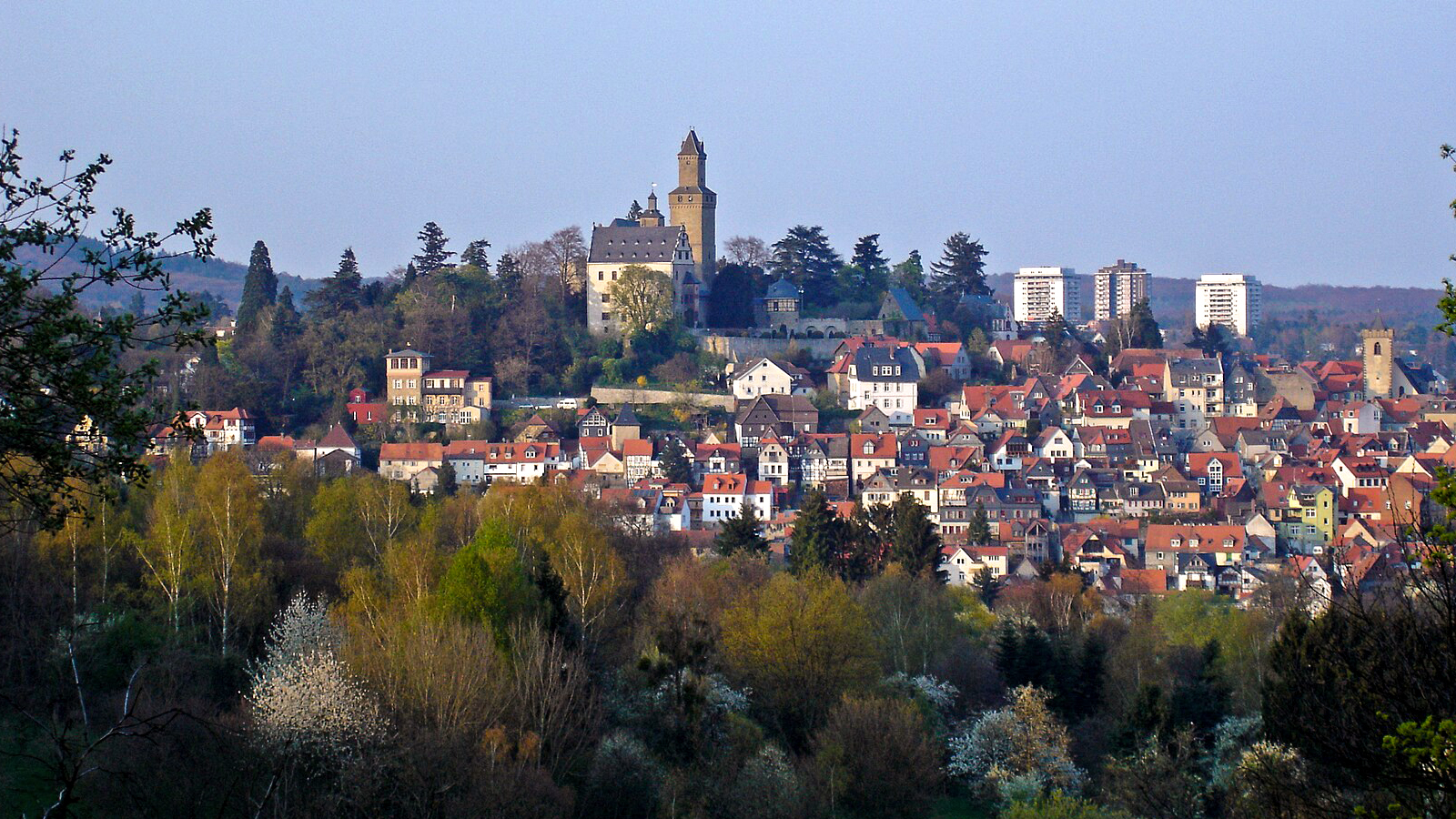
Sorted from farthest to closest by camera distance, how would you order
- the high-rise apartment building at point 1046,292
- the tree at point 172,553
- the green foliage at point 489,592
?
the high-rise apartment building at point 1046,292 < the tree at point 172,553 < the green foliage at point 489,592

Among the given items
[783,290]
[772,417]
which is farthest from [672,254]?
[772,417]

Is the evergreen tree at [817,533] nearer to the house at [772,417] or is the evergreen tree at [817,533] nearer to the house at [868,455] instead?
the house at [868,455]

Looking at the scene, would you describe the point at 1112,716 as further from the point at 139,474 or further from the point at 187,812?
the point at 139,474

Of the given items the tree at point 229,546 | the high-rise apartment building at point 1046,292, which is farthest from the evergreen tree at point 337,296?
the high-rise apartment building at point 1046,292

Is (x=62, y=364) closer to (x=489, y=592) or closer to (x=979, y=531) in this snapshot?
(x=489, y=592)

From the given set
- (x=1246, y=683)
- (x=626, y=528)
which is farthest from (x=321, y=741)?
(x=626, y=528)

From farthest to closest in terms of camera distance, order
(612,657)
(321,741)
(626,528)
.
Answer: (626,528) → (612,657) → (321,741)
